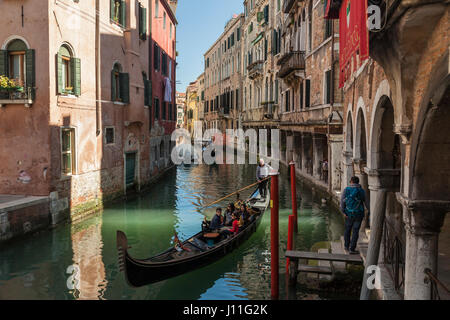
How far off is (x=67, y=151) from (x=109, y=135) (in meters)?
2.60

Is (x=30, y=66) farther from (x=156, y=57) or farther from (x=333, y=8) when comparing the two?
(x=156, y=57)

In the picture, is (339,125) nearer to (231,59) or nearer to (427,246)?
(427,246)

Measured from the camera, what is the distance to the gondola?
21.1 feet

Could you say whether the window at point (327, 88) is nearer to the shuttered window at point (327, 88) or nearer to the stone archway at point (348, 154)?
the shuttered window at point (327, 88)

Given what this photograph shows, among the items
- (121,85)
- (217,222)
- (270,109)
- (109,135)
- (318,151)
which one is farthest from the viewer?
(270,109)

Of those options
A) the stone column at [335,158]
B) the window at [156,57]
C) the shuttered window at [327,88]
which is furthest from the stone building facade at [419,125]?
the window at [156,57]

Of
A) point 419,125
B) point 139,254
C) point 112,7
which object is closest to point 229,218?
point 139,254

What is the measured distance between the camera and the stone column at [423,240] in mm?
4250

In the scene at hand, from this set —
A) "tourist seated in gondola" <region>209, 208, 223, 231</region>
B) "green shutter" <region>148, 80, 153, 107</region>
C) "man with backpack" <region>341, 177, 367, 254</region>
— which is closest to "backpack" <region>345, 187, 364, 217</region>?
"man with backpack" <region>341, 177, 367, 254</region>

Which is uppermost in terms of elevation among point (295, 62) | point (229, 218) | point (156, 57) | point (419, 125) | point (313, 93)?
point (156, 57)

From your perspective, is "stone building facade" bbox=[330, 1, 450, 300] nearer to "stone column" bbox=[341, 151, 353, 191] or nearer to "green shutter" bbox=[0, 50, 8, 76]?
"stone column" bbox=[341, 151, 353, 191]

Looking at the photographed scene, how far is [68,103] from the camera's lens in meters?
11.3

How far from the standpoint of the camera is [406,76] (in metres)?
4.23

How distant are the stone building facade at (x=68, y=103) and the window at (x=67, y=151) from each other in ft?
0.09
